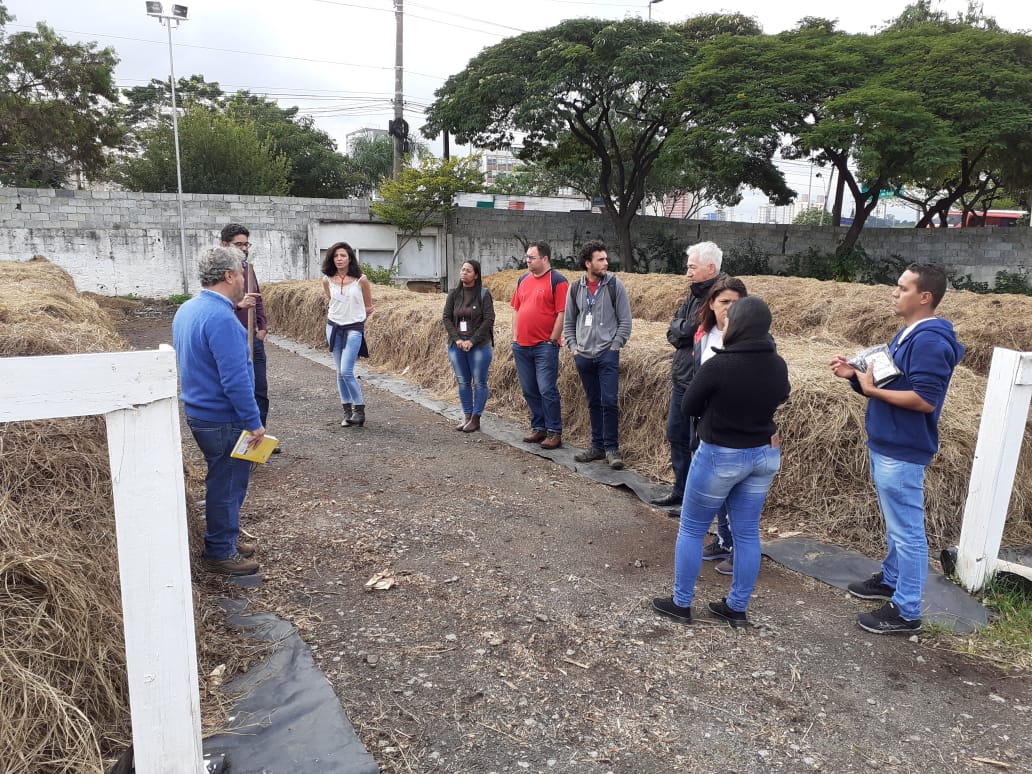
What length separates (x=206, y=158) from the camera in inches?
965

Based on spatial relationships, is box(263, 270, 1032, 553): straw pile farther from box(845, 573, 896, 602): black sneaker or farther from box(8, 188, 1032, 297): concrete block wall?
box(8, 188, 1032, 297): concrete block wall

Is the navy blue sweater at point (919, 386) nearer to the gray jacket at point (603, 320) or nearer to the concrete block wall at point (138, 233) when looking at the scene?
the gray jacket at point (603, 320)

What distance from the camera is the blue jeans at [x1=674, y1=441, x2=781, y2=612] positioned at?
264cm

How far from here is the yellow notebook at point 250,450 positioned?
3.02 meters

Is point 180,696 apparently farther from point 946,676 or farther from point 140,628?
point 946,676

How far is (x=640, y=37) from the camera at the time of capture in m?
17.3

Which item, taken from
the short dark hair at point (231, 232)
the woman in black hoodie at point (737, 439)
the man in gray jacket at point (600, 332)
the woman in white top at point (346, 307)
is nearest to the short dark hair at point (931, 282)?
the woman in black hoodie at point (737, 439)

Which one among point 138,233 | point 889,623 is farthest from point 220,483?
point 138,233

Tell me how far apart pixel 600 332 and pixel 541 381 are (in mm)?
759

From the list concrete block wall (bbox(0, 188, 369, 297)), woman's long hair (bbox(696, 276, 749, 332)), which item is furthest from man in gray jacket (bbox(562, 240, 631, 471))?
concrete block wall (bbox(0, 188, 369, 297))

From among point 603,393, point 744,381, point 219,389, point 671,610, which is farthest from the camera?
point 603,393

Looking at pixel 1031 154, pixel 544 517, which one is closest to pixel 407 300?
pixel 544 517

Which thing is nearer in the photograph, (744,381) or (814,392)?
(744,381)

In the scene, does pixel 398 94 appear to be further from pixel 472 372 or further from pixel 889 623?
pixel 889 623
